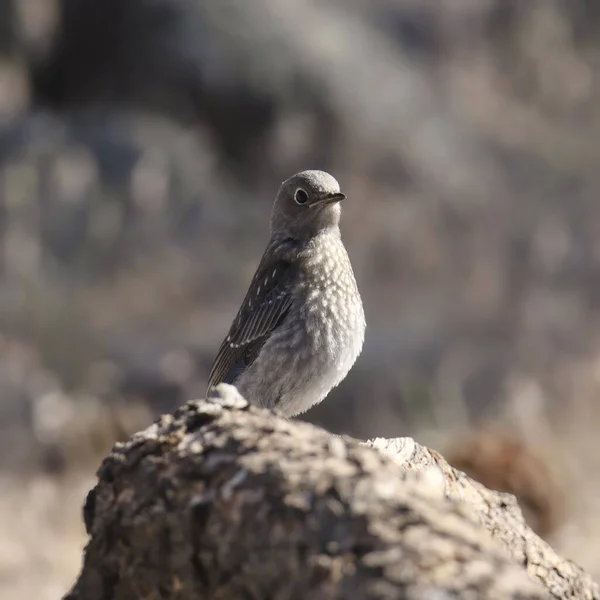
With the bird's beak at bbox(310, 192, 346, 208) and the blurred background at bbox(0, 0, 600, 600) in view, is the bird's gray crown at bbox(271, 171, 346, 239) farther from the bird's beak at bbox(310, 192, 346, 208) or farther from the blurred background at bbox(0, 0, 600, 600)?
the blurred background at bbox(0, 0, 600, 600)

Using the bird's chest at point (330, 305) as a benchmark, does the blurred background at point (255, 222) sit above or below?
above

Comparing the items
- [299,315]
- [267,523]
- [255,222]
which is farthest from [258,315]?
[255,222]

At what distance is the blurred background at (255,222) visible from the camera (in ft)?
43.3

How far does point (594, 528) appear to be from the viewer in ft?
35.8

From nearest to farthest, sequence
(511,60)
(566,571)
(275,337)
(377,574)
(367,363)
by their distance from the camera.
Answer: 1. (377,574)
2. (566,571)
3. (275,337)
4. (367,363)
5. (511,60)

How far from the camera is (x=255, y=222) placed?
1550 cm

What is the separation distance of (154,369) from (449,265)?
4.69 metres

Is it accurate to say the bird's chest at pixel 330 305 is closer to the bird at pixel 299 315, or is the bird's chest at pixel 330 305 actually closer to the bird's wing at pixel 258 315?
the bird at pixel 299 315

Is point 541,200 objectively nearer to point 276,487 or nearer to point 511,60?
point 511,60

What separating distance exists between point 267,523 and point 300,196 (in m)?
3.69

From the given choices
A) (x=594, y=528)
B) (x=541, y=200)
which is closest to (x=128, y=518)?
(x=594, y=528)

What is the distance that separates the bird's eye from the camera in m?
6.38

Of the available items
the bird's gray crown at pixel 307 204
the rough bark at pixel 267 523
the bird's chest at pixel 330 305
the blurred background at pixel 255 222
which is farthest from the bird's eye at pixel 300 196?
the blurred background at pixel 255 222

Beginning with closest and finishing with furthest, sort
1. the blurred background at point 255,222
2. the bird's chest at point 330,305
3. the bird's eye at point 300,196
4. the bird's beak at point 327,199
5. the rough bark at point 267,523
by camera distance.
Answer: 1. the rough bark at point 267,523
2. the bird's chest at point 330,305
3. the bird's beak at point 327,199
4. the bird's eye at point 300,196
5. the blurred background at point 255,222
